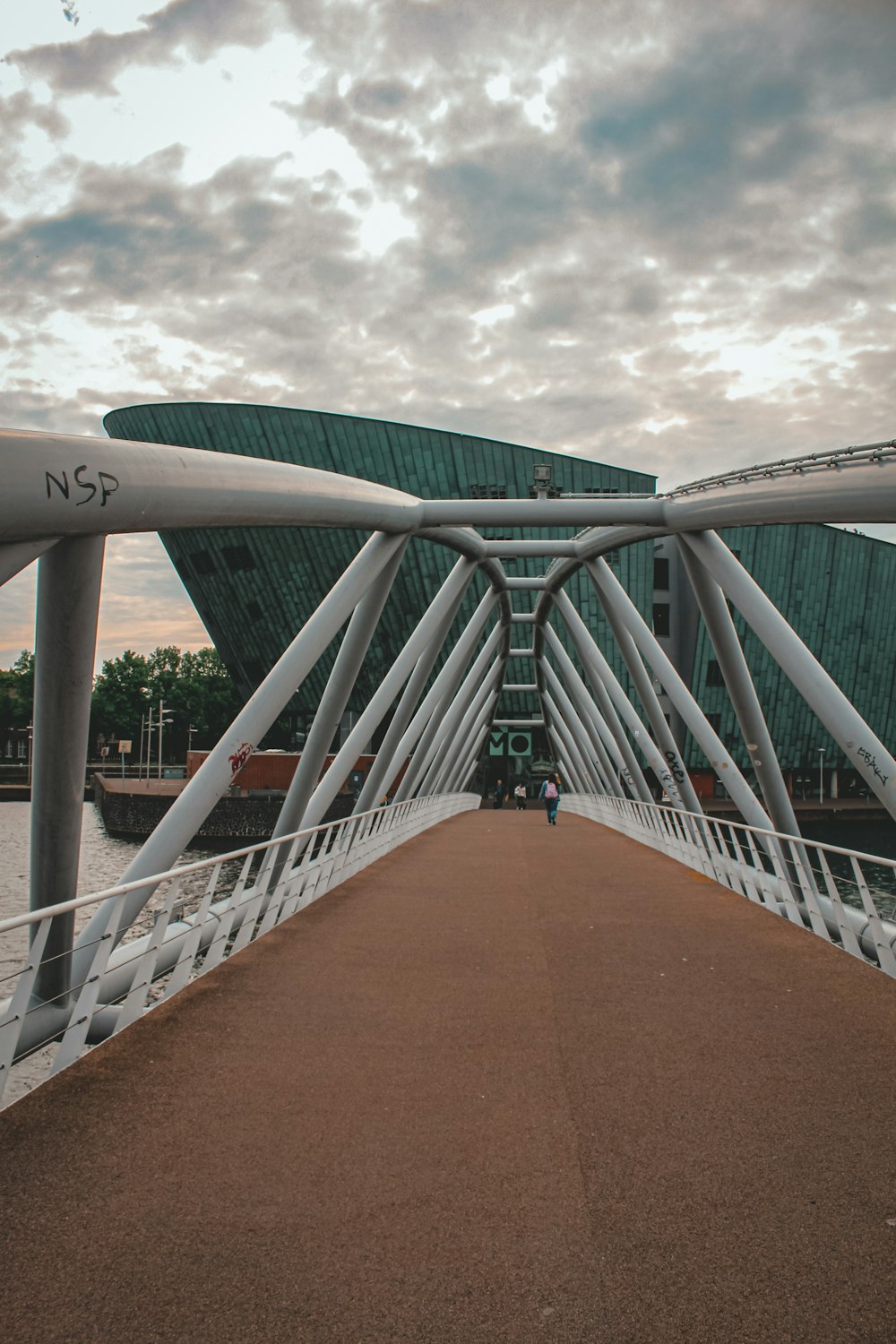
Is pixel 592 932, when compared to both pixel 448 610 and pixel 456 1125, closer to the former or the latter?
pixel 456 1125

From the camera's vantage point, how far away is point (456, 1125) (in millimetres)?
5301

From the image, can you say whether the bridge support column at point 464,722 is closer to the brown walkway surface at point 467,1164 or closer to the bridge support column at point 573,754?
the bridge support column at point 573,754

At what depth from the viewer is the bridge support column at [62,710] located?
770cm

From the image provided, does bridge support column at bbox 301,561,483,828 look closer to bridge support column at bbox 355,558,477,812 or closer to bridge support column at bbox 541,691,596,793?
bridge support column at bbox 355,558,477,812

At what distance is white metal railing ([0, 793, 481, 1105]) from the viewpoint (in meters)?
5.85

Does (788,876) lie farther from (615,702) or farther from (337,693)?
(615,702)

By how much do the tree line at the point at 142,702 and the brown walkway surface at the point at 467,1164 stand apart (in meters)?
103

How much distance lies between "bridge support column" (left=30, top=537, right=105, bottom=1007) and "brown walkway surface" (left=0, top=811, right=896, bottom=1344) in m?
1.45

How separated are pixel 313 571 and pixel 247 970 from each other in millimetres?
54703

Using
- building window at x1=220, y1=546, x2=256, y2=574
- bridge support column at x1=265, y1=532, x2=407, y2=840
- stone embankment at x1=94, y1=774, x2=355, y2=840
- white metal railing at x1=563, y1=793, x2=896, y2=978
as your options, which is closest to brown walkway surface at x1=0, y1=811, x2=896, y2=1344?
white metal railing at x1=563, y1=793, x2=896, y2=978

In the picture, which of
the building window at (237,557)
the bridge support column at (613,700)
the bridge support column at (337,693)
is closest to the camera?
the bridge support column at (337,693)

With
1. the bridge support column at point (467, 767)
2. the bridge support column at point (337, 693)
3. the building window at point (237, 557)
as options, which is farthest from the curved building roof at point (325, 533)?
the bridge support column at point (337, 693)

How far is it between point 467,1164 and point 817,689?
11006 millimetres

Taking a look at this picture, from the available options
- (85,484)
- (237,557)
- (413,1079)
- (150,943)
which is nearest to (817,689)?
(413,1079)
